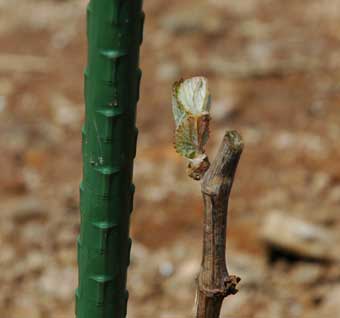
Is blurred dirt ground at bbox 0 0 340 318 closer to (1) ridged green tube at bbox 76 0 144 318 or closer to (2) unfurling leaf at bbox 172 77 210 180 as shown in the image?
(1) ridged green tube at bbox 76 0 144 318

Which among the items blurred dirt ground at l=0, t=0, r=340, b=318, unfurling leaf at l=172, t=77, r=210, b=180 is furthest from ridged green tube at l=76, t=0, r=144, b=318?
blurred dirt ground at l=0, t=0, r=340, b=318

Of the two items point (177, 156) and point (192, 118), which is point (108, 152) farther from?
point (177, 156)

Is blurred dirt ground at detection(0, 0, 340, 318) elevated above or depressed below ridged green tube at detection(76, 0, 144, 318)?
above

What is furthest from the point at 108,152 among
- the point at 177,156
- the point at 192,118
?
the point at 177,156

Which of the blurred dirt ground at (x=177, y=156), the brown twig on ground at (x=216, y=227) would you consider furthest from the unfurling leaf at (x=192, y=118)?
the blurred dirt ground at (x=177, y=156)

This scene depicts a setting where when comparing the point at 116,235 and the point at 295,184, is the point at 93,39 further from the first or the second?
the point at 295,184

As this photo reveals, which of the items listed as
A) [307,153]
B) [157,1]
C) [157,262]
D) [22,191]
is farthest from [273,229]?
[157,1]
